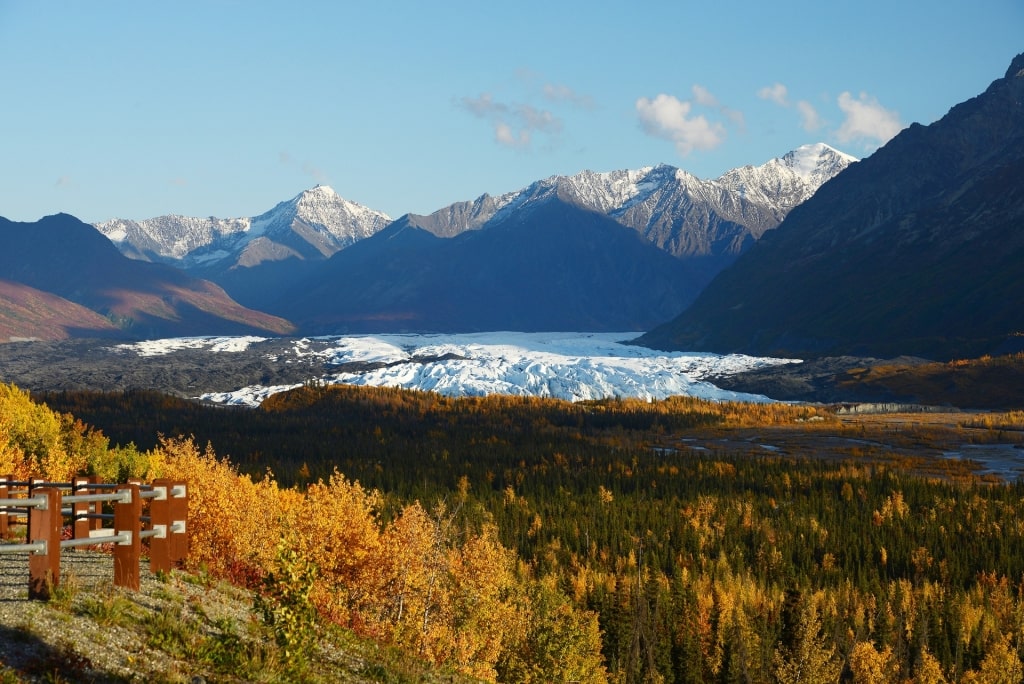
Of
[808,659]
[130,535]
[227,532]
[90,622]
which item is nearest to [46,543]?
[90,622]

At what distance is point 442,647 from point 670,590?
1785cm

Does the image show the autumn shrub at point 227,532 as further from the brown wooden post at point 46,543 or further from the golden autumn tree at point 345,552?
the brown wooden post at point 46,543

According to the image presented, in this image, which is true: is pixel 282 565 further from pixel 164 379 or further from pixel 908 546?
pixel 164 379

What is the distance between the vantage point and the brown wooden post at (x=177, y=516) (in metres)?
19.0

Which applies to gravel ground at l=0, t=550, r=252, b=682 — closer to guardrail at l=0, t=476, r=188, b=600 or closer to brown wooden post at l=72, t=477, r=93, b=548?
guardrail at l=0, t=476, r=188, b=600

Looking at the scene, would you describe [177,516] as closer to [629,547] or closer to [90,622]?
[90,622]

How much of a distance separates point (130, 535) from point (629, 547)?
159ft

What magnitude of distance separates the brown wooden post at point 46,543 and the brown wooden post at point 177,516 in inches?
110

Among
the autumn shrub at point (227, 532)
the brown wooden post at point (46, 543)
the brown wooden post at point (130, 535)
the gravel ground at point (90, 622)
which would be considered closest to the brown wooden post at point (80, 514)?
the gravel ground at point (90, 622)

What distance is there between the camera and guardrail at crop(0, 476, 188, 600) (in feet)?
52.7

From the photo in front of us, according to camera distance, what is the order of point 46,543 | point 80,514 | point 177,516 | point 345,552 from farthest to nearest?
point 345,552 → point 177,516 → point 80,514 → point 46,543

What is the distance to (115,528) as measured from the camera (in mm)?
17734

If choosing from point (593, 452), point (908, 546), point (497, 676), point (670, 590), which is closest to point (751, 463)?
point (593, 452)


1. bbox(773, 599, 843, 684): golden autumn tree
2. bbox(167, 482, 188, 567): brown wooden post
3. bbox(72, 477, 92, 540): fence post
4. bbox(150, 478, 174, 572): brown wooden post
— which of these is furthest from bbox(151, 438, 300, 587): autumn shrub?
bbox(773, 599, 843, 684): golden autumn tree
